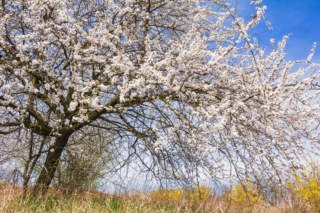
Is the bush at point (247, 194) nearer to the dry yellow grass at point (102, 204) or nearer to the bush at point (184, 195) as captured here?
the dry yellow grass at point (102, 204)

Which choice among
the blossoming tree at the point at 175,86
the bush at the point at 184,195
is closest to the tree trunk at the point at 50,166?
the blossoming tree at the point at 175,86

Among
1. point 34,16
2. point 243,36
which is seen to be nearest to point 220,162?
point 243,36

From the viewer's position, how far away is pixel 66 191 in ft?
18.3

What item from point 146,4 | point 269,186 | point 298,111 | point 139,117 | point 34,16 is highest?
point 146,4

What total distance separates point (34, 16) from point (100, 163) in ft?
10.8

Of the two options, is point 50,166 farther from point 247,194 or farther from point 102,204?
point 247,194

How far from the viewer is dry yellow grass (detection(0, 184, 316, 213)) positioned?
14.2 feet

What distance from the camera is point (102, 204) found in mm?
5367

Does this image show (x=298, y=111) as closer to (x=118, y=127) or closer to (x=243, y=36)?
(x=243, y=36)

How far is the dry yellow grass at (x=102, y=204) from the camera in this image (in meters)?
4.32

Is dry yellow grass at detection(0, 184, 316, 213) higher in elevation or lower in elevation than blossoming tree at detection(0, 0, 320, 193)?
lower

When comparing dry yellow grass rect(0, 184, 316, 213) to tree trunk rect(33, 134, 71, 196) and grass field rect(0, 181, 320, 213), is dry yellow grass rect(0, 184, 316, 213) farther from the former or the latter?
tree trunk rect(33, 134, 71, 196)

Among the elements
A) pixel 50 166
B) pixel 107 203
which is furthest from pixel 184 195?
pixel 50 166

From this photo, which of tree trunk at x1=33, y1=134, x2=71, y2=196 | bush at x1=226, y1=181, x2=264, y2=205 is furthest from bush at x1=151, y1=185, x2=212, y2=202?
tree trunk at x1=33, y1=134, x2=71, y2=196
